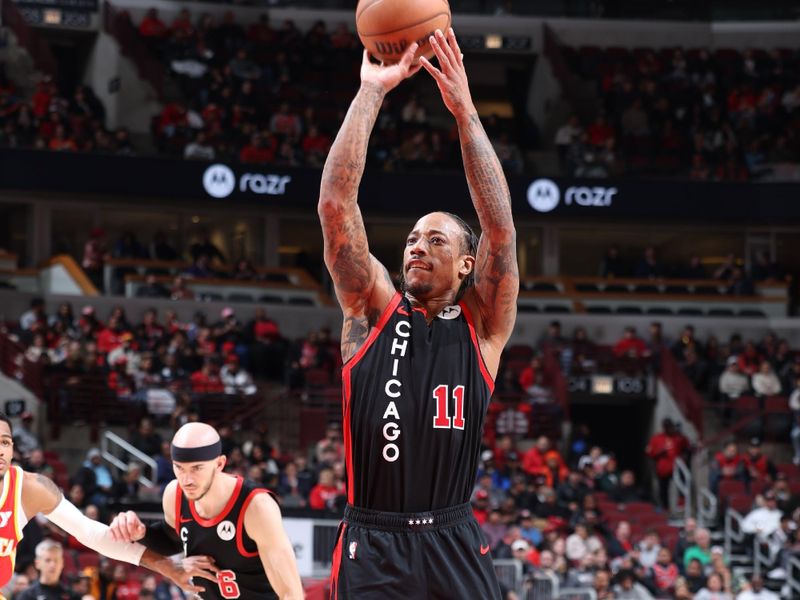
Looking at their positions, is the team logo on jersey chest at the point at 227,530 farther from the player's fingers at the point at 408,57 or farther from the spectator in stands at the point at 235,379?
the spectator in stands at the point at 235,379

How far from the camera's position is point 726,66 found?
102 feet

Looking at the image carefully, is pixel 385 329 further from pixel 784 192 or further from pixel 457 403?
pixel 784 192

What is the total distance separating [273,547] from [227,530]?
9.4 inches

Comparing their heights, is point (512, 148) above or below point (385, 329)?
above

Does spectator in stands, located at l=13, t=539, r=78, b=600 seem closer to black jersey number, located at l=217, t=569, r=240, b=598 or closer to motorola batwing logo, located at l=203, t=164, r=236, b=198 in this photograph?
black jersey number, located at l=217, t=569, r=240, b=598

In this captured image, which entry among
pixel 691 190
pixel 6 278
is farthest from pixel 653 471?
pixel 6 278

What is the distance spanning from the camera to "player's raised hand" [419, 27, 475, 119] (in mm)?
4773

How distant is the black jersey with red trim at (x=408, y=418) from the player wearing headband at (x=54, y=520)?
191 centimetres

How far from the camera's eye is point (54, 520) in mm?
6539

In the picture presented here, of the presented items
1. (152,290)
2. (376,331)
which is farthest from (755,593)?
(376,331)

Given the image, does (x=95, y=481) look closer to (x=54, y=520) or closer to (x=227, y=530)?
(x=54, y=520)

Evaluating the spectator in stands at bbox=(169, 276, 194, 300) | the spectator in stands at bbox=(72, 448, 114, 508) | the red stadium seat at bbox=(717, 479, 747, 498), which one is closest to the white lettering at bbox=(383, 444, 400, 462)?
the spectator in stands at bbox=(72, 448, 114, 508)

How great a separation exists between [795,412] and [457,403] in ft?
62.2

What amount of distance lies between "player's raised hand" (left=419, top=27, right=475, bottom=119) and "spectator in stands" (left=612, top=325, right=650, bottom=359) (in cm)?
2017
